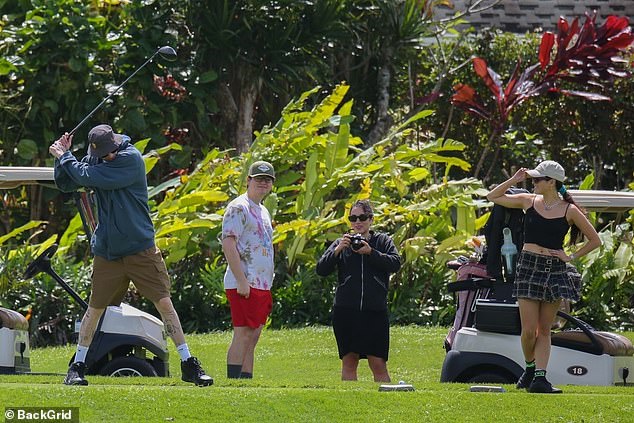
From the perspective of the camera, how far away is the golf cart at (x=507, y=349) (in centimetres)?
984

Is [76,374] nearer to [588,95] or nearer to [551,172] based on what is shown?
[551,172]

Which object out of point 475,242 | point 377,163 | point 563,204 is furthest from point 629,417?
point 377,163

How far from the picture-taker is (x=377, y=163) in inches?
606

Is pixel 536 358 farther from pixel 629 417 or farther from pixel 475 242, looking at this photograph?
pixel 475 242

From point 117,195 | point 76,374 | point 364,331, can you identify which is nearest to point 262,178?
point 364,331

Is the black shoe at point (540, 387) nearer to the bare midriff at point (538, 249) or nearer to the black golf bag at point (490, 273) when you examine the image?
the bare midriff at point (538, 249)

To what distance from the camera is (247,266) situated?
9.76 meters

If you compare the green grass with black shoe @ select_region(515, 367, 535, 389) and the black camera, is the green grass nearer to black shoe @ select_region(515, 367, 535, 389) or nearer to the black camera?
black shoe @ select_region(515, 367, 535, 389)

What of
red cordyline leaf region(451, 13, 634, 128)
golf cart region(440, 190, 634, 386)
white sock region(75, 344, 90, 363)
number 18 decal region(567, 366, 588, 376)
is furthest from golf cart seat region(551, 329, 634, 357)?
red cordyline leaf region(451, 13, 634, 128)

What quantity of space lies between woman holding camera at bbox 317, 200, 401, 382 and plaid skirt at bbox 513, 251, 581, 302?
4.59 feet

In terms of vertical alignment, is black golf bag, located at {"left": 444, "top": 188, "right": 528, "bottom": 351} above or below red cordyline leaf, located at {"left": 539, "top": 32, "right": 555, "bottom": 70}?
below

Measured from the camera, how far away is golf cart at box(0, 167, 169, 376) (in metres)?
9.95

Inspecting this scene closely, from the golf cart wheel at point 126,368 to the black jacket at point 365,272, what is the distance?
57.3 inches

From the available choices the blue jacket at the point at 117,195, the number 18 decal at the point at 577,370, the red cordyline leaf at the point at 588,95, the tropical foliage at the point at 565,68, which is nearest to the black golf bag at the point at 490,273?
the number 18 decal at the point at 577,370
